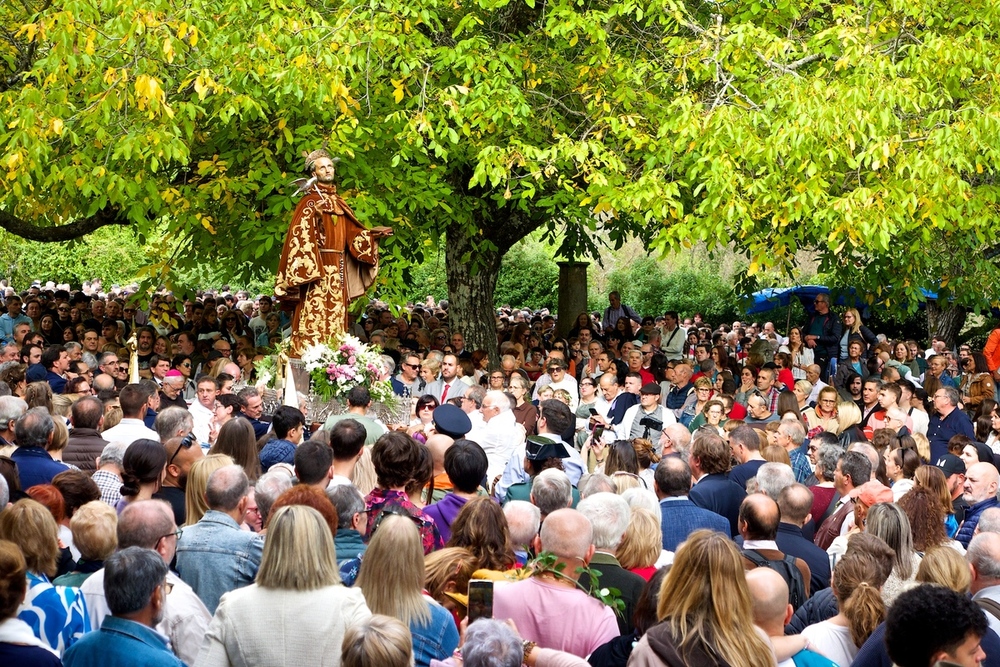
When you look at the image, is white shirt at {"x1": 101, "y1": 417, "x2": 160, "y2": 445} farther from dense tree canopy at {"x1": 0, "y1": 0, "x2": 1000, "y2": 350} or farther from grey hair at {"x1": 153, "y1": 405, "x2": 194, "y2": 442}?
dense tree canopy at {"x1": 0, "y1": 0, "x2": 1000, "y2": 350}

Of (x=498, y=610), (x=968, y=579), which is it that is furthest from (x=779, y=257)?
(x=498, y=610)

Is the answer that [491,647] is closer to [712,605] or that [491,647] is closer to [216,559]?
[712,605]

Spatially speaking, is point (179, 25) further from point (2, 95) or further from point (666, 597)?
point (666, 597)

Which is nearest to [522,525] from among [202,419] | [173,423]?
[173,423]

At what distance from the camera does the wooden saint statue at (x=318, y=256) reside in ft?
40.9

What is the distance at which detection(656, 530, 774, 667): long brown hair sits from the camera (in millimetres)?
4562

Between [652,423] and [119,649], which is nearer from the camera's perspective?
[119,649]

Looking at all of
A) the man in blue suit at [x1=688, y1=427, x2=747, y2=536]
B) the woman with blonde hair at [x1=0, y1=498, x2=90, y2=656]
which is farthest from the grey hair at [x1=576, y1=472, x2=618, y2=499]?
the woman with blonde hair at [x1=0, y1=498, x2=90, y2=656]

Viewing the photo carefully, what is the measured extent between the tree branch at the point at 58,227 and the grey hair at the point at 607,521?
11.9m

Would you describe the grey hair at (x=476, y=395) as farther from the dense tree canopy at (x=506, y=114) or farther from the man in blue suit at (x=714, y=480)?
the man in blue suit at (x=714, y=480)

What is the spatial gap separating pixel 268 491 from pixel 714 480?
318 cm

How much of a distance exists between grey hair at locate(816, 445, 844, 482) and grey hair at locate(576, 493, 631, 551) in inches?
112

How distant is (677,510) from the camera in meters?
7.36

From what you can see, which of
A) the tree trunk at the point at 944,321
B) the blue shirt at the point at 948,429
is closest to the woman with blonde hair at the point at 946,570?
the blue shirt at the point at 948,429
